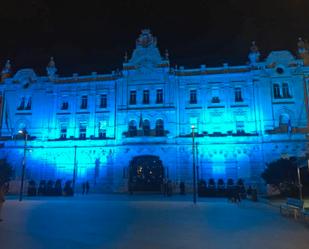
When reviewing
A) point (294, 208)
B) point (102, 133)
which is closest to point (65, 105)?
point (102, 133)

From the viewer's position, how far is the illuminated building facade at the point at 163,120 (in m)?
43.6

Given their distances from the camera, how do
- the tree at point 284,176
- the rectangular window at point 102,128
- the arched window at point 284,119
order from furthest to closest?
the rectangular window at point 102,128 → the arched window at point 284,119 → the tree at point 284,176

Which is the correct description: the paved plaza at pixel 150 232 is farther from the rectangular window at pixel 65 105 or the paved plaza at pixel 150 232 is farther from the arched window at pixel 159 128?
the rectangular window at pixel 65 105

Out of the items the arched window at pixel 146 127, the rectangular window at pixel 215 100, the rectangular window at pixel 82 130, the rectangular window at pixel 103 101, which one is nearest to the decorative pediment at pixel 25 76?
the rectangular window at pixel 82 130

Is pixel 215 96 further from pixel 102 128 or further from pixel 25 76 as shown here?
pixel 25 76

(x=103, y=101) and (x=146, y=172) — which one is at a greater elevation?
(x=103, y=101)

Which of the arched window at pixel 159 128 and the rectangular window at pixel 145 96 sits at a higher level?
the rectangular window at pixel 145 96

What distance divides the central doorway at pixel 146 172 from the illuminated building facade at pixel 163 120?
0.55 m

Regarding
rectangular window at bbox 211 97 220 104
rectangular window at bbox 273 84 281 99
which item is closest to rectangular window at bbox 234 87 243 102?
rectangular window at bbox 211 97 220 104

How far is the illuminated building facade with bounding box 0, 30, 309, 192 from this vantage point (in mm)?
43562

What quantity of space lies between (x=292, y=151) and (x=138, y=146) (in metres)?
21.2

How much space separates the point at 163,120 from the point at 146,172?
807cm

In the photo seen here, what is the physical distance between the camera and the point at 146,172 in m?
45.6

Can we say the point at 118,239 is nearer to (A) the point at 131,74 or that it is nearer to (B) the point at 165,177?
(B) the point at 165,177
